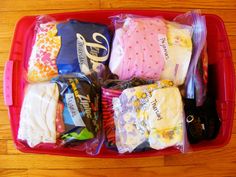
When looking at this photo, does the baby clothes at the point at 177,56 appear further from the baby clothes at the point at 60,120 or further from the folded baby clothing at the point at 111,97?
the baby clothes at the point at 60,120

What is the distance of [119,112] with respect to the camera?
75 cm

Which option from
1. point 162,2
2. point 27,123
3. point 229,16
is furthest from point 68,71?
point 229,16

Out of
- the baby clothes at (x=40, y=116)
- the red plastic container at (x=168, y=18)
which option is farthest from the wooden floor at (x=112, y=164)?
the baby clothes at (x=40, y=116)

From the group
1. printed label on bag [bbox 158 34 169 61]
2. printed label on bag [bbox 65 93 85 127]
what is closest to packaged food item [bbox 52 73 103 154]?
printed label on bag [bbox 65 93 85 127]

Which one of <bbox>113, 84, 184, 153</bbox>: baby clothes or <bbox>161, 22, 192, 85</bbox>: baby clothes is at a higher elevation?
<bbox>161, 22, 192, 85</bbox>: baby clothes

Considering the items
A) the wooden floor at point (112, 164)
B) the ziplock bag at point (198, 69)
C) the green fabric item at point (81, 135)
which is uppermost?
the ziplock bag at point (198, 69)

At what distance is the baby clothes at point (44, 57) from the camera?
77 centimetres

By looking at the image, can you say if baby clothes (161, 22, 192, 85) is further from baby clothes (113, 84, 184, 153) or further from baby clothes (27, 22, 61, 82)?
baby clothes (27, 22, 61, 82)

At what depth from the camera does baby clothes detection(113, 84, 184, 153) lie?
0.71 m

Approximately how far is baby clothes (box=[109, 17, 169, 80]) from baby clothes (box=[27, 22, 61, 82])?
5.6 inches

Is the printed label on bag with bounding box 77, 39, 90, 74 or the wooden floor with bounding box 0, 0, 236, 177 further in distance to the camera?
the wooden floor with bounding box 0, 0, 236, 177

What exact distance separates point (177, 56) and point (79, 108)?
0.89ft

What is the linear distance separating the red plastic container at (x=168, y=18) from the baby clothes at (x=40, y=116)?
0.08 meters

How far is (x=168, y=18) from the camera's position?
869mm
